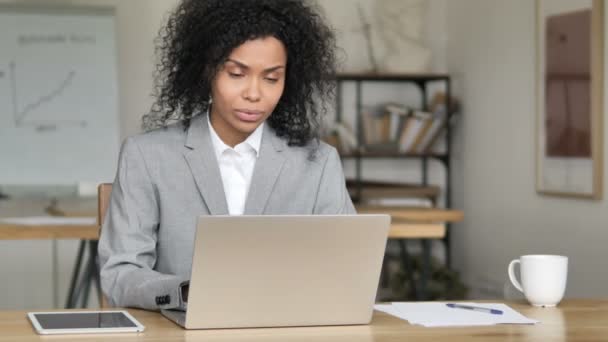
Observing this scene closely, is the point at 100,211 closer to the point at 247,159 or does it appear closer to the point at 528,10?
the point at 247,159

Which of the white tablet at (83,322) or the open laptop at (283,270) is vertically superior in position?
the open laptop at (283,270)

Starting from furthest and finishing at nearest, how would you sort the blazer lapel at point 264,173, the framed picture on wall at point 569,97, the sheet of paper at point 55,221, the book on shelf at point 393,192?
1. the book on shelf at point 393,192
2. the framed picture on wall at point 569,97
3. the sheet of paper at point 55,221
4. the blazer lapel at point 264,173

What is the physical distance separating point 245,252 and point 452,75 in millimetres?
4348

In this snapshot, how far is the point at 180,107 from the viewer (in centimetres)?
216

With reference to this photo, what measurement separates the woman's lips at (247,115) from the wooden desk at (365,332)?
1.42 ft

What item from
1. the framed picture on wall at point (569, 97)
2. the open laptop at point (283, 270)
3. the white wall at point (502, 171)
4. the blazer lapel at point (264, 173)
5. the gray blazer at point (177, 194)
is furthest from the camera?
the white wall at point (502, 171)

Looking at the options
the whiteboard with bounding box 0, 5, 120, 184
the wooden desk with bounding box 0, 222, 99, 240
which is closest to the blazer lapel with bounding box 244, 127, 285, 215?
the wooden desk with bounding box 0, 222, 99, 240

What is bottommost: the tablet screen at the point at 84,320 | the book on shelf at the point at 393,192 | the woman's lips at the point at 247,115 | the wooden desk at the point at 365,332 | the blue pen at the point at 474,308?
the book on shelf at the point at 393,192

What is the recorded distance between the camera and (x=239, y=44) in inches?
76.4

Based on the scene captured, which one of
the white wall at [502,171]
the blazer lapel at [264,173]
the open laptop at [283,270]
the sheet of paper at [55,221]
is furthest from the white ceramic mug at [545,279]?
the white wall at [502,171]

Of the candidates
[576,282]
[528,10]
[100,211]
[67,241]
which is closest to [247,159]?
[100,211]

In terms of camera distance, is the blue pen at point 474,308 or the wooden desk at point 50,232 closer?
the blue pen at point 474,308

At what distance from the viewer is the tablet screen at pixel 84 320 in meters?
1.57

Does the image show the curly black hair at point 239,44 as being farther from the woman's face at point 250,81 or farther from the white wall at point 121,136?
the white wall at point 121,136
